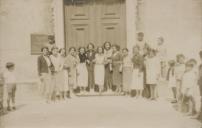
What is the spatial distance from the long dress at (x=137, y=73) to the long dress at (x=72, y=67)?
0.35m

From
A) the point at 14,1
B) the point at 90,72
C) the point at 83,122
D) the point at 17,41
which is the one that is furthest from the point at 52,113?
the point at 14,1

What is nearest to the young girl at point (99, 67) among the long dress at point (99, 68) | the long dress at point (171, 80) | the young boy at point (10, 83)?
the long dress at point (99, 68)

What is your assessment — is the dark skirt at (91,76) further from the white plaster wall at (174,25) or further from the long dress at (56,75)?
the white plaster wall at (174,25)

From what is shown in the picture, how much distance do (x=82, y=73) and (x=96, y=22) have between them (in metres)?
0.32

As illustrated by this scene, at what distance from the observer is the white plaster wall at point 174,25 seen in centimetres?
235

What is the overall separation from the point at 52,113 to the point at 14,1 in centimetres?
72

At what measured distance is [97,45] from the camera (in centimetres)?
239

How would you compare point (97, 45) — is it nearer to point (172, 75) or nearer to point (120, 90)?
point (120, 90)

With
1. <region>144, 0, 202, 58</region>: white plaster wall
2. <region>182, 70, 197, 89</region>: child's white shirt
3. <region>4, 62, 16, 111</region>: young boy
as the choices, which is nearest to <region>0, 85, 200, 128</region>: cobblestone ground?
<region>4, 62, 16, 111</region>: young boy

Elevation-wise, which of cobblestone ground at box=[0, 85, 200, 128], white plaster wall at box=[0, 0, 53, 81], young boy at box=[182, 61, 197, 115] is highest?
white plaster wall at box=[0, 0, 53, 81]

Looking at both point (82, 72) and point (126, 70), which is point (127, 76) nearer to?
point (126, 70)

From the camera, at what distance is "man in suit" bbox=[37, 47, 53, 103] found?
238 centimetres

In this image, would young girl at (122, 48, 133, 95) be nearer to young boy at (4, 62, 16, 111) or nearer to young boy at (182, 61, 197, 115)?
young boy at (182, 61, 197, 115)

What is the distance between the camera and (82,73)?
2389 mm
